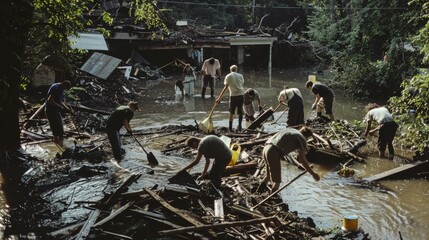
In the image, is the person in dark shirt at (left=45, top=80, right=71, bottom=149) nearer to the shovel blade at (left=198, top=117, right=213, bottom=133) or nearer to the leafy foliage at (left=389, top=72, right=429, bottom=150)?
the shovel blade at (left=198, top=117, right=213, bottom=133)

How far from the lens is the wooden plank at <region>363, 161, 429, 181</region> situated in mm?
9867

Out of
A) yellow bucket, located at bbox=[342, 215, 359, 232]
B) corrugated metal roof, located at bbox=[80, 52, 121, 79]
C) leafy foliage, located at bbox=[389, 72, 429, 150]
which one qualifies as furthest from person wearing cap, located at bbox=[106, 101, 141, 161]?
corrugated metal roof, located at bbox=[80, 52, 121, 79]

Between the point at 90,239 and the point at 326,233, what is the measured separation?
3871mm

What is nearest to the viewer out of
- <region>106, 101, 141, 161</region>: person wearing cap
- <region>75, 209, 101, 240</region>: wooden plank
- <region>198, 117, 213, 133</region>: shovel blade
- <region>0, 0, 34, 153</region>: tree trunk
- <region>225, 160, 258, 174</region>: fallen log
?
<region>75, 209, 101, 240</region>: wooden plank

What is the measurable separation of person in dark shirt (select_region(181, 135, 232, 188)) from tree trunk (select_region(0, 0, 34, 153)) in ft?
12.1

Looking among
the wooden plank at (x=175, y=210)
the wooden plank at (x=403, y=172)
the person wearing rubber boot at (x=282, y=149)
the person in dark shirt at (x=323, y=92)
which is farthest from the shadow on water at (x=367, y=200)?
the wooden plank at (x=175, y=210)

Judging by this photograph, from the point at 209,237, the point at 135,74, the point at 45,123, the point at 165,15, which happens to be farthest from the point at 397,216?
the point at 165,15

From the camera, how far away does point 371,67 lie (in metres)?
22.0

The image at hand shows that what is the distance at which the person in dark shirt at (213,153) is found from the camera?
7.91m

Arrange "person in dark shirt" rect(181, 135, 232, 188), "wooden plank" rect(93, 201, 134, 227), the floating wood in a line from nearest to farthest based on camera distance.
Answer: "wooden plank" rect(93, 201, 134, 227)
"person in dark shirt" rect(181, 135, 232, 188)
the floating wood

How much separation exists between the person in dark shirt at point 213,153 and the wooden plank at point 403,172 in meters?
3.91

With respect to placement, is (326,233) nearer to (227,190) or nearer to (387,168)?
(227,190)

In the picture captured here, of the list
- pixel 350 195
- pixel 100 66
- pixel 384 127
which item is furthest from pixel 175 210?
pixel 100 66

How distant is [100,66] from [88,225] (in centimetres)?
1601
